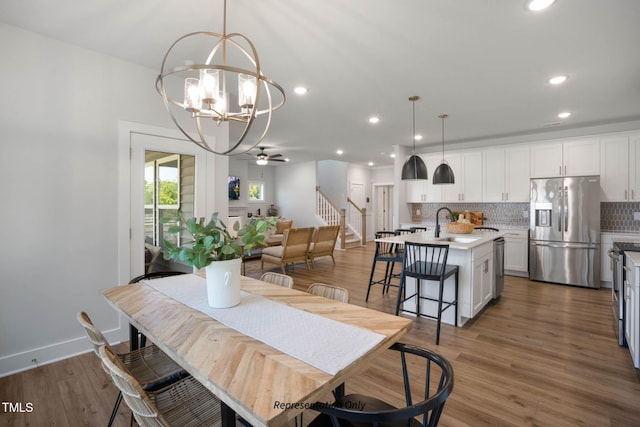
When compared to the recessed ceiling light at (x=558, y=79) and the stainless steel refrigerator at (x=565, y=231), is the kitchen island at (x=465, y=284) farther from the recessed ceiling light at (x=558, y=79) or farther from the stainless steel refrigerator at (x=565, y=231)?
the stainless steel refrigerator at (x=565, y=231)

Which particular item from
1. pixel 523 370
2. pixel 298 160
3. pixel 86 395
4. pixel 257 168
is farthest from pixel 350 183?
pixel 86 395

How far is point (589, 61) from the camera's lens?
9.36 ft

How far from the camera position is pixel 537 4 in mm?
2020

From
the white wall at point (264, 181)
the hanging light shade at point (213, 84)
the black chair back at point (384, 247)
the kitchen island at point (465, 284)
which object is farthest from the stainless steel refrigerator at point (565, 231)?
the white wall at point (264, 181)

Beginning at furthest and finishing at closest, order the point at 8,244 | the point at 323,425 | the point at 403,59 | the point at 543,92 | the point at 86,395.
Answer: the point at 543,92 → the point at 403,59 → the point at 8,244 → the point at 86,395 → the point at 323,425

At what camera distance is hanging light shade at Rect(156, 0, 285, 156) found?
1.48 metres

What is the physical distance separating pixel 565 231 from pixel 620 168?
4.17 feet

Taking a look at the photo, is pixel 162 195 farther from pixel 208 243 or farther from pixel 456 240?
pixel 456 240

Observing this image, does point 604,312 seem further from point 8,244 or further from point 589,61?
point 8,244

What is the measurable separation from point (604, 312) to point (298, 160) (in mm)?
7476

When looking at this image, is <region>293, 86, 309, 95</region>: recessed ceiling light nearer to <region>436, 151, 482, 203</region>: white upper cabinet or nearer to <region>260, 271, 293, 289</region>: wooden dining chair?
<region>260, 271, 293, 289</region>: wooden dining chair

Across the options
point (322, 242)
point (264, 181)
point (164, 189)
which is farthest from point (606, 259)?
point (264, 181)

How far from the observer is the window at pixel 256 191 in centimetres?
988

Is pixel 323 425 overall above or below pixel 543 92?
below
